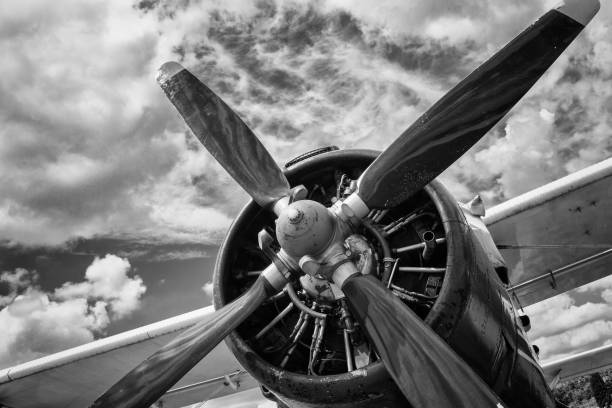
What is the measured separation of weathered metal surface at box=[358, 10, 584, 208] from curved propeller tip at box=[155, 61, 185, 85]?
2333mm

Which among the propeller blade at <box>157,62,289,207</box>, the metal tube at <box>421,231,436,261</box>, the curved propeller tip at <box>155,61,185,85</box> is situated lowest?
the metal tube at <box>421,231,436,261</box>

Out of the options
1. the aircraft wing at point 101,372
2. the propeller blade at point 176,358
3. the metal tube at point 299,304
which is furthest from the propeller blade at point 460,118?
the aircraft wing at point 101,372

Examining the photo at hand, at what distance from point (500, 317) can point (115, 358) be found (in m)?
5.86

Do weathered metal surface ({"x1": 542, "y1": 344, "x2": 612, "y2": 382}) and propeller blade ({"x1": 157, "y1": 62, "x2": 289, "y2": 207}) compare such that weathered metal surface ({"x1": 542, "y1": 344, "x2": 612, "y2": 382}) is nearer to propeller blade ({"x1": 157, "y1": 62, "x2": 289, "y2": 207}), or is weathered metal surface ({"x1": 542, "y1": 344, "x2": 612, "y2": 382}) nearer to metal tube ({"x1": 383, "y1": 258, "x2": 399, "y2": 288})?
metal tube ({"x1": 383, "y1": 258, "x2": 399, "y2": 288})

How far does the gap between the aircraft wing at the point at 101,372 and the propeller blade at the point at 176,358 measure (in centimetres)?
255

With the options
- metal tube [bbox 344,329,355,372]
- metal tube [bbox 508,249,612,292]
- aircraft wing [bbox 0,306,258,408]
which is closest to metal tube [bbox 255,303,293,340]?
metal tube [bbox 344,329,355,372]

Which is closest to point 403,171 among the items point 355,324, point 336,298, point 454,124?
point 454,124

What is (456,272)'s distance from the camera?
143 inches

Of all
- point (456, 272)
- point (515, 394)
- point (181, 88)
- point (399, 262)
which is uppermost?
point (181, 88)

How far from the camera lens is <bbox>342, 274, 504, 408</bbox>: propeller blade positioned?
9.96 feet

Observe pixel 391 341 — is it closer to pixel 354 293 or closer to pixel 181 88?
pixel 354 293

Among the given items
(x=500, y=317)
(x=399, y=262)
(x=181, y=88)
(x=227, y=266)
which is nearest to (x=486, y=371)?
(x=500, y=317)

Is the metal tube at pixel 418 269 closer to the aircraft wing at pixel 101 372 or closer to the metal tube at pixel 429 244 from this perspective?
the metal tube at pixel 429 244

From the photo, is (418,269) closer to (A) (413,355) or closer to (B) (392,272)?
(B) (392,272)
